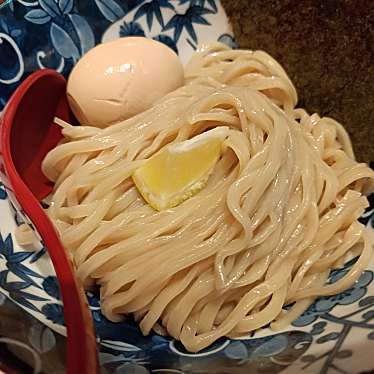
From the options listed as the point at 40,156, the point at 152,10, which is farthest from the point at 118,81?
the point at 152,10

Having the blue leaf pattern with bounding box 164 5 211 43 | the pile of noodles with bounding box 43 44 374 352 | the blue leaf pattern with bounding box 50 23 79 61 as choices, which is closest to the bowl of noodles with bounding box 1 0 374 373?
the pile of noodles with bounding box 43 44 374 352

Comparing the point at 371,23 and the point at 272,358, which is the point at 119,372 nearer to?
the point at 272,358

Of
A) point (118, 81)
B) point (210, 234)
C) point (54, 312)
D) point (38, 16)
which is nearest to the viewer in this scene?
point (54, 312)

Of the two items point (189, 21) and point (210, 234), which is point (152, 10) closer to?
point (189, 21)

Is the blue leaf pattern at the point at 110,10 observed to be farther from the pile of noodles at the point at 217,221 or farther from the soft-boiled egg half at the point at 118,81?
the pile of noodles at the point at 217,221

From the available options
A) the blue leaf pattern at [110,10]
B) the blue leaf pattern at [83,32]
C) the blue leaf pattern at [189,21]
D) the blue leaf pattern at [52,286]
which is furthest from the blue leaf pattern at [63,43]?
the blue leaf pattern at [52,286]

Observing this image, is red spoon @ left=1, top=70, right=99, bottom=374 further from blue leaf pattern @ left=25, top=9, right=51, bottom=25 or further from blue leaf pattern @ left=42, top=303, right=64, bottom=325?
blue leaf pattern @ left=25, top=9, right=51, bottom=25

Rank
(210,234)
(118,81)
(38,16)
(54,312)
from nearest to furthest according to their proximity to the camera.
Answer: (54,312), (210,234), (118,81), (38,16)
